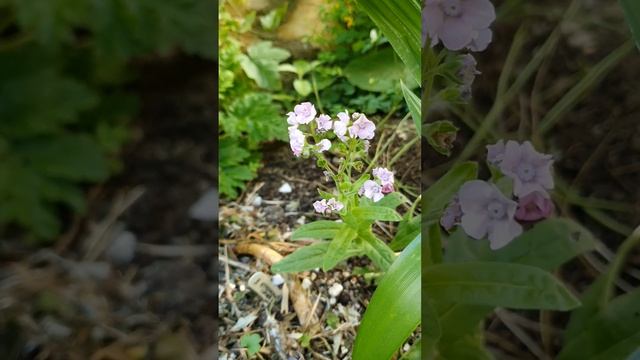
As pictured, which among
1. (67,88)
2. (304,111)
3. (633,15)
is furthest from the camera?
(304,111)

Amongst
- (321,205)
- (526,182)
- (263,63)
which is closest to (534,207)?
(526,182)

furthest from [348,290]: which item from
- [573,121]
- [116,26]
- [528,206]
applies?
[116,26]

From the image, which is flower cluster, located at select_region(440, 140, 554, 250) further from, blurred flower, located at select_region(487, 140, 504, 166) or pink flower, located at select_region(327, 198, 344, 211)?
pink flower, located at select_region(327, 198, 344, 211)

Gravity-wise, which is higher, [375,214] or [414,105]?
[414,105]

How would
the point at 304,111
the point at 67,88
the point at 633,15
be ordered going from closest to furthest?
the point at 67,88 < the point at 633,15 < the point at 304,111

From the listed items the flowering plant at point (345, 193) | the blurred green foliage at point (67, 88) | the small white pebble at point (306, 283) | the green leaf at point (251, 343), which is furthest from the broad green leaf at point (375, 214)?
the blurred green foliage at point (67, 88)

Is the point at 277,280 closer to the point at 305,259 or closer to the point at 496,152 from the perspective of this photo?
the point at 305,259

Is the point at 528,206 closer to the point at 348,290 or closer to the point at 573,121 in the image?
the point at 573,121
